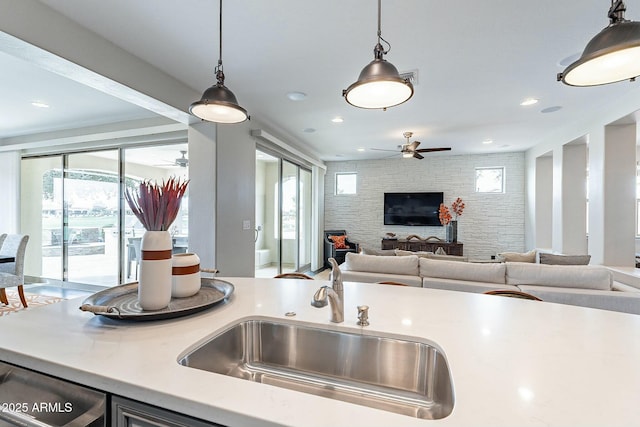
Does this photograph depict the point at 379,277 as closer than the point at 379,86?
No

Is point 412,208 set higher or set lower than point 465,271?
higher

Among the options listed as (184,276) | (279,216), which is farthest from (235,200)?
(184,276)

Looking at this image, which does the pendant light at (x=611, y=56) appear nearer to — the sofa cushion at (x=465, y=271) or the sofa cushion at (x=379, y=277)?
the sofa cushion at (x=465, y=271)

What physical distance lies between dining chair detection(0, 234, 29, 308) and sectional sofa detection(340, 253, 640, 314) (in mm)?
4054

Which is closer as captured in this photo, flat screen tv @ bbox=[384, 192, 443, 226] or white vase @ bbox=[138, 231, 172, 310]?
white vase @ bbox=[138, 231, 172, 310]

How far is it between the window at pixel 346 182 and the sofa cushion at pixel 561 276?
16.2ft

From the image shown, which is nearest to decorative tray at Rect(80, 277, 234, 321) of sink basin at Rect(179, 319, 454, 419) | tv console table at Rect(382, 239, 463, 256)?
sink basin at Rect(179, 319, 454, 419)

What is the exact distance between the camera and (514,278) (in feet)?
8.91

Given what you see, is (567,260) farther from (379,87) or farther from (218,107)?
(218,107)

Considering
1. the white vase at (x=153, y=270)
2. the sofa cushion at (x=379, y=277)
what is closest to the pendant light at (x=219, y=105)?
the white vase at (x=153, y=270)

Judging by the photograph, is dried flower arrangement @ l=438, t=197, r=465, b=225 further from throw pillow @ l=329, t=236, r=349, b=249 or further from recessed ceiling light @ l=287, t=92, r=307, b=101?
recessed ceiling light @ l=287, t=92, r=307, b=101

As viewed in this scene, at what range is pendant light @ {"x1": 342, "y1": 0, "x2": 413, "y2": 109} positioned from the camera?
4.32 ft

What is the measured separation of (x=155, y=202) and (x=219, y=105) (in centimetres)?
79

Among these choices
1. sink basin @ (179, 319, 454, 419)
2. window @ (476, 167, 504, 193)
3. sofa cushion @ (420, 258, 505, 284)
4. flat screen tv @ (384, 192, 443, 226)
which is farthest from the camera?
flat screen tv @ (384, 192, 443, 226)
